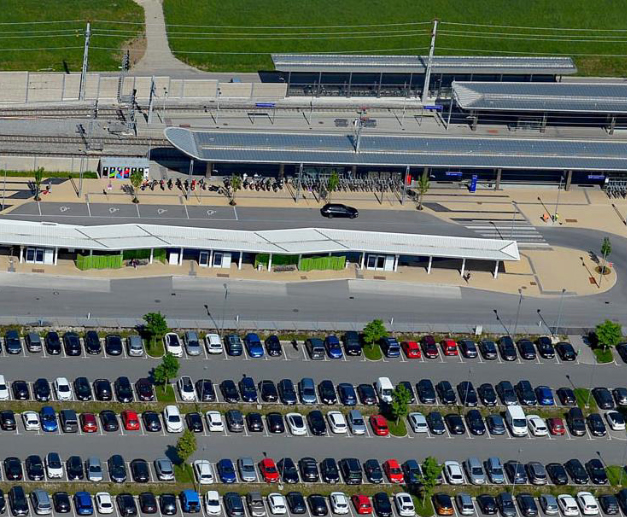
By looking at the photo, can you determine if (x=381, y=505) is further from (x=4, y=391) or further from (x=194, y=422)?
(x=4, y=391)

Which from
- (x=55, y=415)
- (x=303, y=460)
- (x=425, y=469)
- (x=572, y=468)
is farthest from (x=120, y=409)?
(x=572, y=468)

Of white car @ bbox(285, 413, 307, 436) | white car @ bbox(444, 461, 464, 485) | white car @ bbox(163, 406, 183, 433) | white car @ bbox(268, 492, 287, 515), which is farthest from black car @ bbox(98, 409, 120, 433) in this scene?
white car @ bbox(444, 461, 464, 485)

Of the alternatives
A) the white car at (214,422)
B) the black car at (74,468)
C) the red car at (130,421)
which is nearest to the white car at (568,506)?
the white car at (214,422)

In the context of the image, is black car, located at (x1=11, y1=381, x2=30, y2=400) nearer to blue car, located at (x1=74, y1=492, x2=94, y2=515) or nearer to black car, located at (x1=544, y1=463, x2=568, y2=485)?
blue car, located at (x1=74, y1=492, x2=94, y2=515)

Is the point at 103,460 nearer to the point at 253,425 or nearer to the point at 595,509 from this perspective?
the point at 253,425

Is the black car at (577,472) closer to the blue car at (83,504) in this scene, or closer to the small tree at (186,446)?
the small tree at (186,446)
